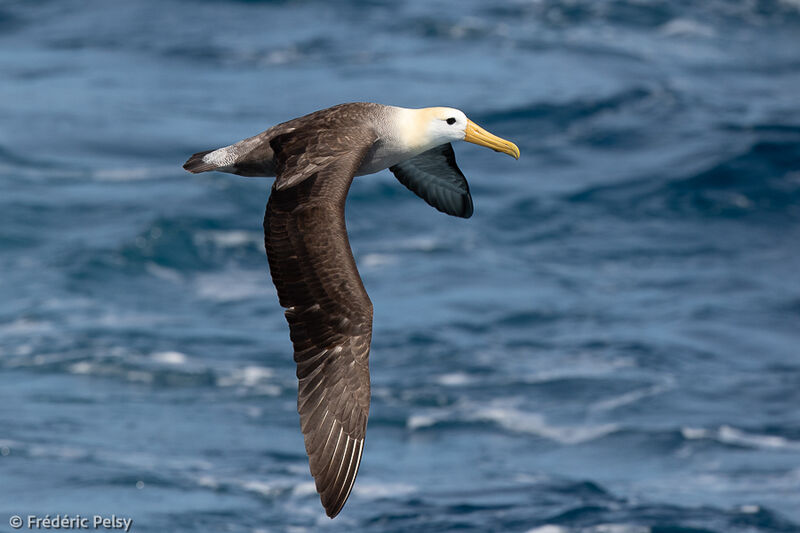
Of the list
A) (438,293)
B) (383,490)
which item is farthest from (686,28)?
(383,490)

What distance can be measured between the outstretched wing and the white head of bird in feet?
3.28

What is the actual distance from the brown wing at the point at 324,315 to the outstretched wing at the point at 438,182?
271 centimetres

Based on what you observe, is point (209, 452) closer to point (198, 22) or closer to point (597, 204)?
point (597, 204)

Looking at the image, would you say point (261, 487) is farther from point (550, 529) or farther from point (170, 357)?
point (550, 529)

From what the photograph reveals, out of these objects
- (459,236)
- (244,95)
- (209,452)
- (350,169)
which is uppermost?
(350,169)

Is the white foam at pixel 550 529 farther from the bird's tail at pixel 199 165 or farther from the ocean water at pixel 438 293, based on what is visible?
the bird's tail at pixel 199 165

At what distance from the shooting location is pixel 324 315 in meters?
11.8

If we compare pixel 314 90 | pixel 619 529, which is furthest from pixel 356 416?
pixel 314 90

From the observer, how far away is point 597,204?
137 ft

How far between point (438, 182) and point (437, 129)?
1.57m

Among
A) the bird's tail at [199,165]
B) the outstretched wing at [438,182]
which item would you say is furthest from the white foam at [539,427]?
the bird's tail at [199,165]

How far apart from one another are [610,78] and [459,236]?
10.9 metres

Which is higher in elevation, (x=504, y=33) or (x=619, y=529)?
(x=504, y=33)

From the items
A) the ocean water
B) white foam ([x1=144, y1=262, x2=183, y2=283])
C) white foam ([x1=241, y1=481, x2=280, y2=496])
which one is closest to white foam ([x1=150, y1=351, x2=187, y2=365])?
the ocean water
